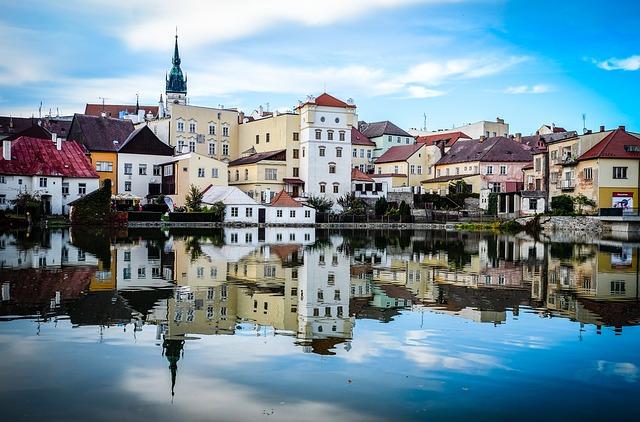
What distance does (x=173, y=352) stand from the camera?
9.91m

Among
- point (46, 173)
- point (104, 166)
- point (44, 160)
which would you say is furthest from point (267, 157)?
point (46, 173)

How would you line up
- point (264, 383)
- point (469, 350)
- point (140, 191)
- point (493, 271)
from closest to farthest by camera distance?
point (264, 383)
point (469, 350)
point (493, 271)
point (140, 191)

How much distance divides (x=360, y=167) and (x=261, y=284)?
2828 inches

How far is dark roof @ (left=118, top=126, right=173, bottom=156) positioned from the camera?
233ft

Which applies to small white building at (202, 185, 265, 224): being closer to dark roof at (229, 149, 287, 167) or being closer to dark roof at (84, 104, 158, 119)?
dark roof at (229, 149, 287, 167)

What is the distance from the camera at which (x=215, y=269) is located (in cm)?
2131

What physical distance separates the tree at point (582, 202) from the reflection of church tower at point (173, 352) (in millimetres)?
50999

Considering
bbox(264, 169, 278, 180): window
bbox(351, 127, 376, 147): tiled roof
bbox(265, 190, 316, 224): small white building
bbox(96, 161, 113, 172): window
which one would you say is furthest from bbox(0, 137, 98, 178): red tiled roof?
bbox(351, 127, 376, 147): tiled roof

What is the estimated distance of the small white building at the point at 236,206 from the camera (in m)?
61.3

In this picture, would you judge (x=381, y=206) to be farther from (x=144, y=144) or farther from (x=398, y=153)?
(x=144, y=144)

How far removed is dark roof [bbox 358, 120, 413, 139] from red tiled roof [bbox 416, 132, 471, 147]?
4.14m

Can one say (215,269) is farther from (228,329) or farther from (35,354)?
(35,354)

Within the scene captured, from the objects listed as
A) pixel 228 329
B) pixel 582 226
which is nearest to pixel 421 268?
pixel 228 329

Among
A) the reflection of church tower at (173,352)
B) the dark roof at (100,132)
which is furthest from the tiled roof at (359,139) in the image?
the reflection of church tower at (173,352)
